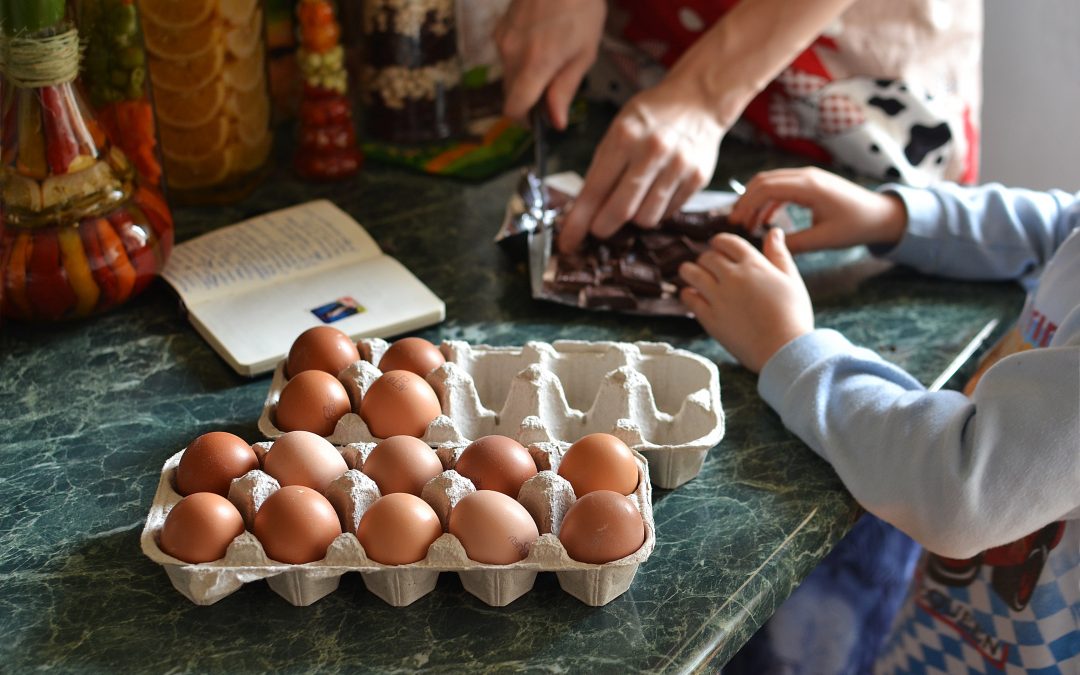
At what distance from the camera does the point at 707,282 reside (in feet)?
4.15

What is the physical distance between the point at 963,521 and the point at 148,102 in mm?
1045

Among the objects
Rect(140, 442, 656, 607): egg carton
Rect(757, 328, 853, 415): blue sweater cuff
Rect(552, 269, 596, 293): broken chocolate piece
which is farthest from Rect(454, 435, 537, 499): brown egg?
Rect(552, 269, 596, 293): broken chocolate piece

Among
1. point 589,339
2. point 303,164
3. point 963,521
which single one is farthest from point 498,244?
point 963,521

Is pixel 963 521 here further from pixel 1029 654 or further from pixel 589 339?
pixel 589 339

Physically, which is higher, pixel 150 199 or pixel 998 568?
pixel 150 199

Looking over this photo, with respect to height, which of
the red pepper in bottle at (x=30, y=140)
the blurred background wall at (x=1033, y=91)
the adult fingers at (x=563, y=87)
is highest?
the red pepper in bottle at (x=30, y=140)

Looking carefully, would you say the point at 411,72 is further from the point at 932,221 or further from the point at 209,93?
the point at 932,221

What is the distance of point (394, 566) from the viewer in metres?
0.84

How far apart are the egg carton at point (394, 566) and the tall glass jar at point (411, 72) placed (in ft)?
2.95

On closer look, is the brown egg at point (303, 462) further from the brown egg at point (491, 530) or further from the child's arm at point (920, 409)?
the child's arm at point (920, 409)

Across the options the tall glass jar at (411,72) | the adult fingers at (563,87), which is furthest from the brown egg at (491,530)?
the tall glass jar at (411,72)

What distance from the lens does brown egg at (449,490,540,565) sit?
84cm

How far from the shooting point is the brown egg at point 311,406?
3.28 feet

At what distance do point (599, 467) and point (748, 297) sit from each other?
1.29 feet
